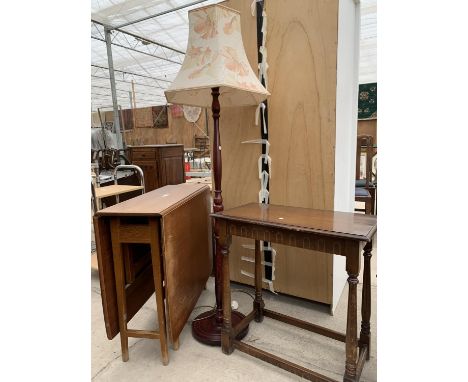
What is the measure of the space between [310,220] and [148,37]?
26.5 ft

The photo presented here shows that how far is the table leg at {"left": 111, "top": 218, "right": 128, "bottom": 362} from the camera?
139 cm

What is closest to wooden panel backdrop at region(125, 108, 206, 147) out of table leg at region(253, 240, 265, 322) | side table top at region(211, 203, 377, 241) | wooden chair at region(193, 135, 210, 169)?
wooden chair at region(193, 135, 210, 169)

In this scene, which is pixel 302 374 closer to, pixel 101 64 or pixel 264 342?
pixel 264 342

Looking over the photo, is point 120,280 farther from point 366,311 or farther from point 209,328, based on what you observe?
point 366,311

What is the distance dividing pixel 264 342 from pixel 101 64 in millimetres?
11208

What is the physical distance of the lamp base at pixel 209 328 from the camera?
64.0 inches

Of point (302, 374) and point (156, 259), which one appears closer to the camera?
point (302, 374)

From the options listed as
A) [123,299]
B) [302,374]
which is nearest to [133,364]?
[123,299]

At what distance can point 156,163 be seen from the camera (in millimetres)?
4477

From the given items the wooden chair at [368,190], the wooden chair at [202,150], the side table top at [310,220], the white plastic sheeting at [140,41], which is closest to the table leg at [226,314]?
the side table top at [310,220]

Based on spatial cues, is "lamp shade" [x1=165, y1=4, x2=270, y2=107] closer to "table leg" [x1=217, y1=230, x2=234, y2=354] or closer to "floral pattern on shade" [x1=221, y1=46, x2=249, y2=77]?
"floral pattern on shade" [x1=221, y1=46, x2=249, y2=77]

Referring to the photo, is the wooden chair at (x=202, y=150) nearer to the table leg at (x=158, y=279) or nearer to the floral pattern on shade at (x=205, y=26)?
the floral pattern on shade at (x=205, y=26)

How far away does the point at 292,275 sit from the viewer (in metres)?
1.99

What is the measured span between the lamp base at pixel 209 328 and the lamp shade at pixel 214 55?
1.27m
